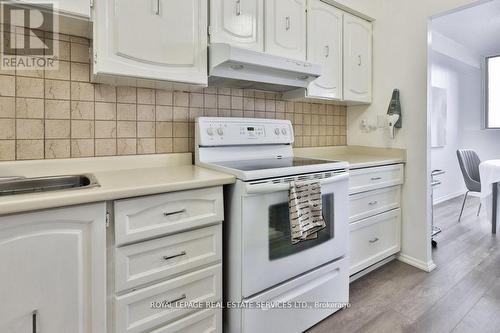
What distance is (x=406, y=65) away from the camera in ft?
7.23

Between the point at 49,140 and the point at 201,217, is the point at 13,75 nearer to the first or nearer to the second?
the point at 49,140

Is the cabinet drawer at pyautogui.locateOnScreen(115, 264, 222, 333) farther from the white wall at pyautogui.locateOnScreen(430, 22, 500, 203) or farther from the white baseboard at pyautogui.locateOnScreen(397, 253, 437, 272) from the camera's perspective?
the white wall at pyautogui.locateOnScreen(430, 22, 500, 203)

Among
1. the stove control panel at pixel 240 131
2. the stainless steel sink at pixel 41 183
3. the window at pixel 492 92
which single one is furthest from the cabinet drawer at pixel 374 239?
the window at pixel 492 92

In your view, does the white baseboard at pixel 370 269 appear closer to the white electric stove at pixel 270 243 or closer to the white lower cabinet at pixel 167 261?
the white electric stove at pixel 270 243

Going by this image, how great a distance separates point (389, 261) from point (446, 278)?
0.39 meters

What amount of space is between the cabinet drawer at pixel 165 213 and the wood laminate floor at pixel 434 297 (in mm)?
916

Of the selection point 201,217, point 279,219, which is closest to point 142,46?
point 201,217

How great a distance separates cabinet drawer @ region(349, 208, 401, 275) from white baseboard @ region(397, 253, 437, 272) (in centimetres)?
9

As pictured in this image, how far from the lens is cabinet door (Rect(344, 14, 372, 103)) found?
2.23 metres

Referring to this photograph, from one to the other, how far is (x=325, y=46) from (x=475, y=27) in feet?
9.11

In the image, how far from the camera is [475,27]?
136 inches

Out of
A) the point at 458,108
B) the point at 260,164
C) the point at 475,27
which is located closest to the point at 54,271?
the point at 260,164

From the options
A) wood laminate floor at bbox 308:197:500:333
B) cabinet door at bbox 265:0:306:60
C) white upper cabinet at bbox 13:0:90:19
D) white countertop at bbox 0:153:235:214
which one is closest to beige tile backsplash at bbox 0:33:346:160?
white countertop at bbox 0:153:235:214

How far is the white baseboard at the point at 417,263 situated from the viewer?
6.98 feet
